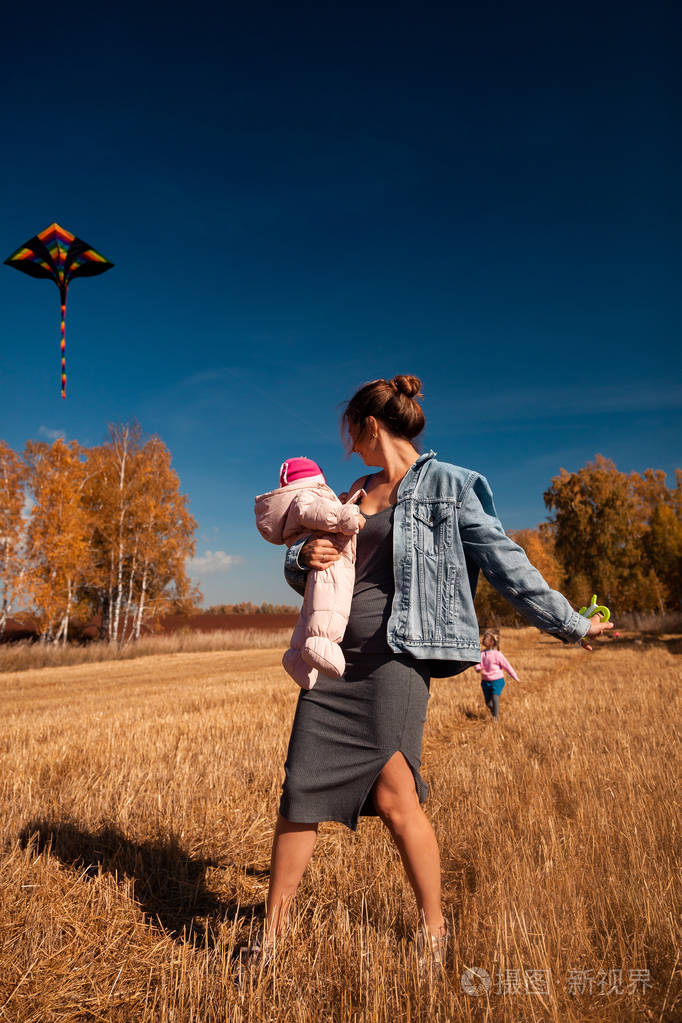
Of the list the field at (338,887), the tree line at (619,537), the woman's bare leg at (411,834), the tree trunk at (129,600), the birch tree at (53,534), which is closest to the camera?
the field at (338,887)

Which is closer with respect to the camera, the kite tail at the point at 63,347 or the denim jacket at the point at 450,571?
the denim jacket at the point at 450,571

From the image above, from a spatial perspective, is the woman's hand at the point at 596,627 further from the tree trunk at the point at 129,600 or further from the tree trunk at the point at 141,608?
the tree trunk at the point at 141,608

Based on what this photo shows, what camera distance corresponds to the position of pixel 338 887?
299 centimetres

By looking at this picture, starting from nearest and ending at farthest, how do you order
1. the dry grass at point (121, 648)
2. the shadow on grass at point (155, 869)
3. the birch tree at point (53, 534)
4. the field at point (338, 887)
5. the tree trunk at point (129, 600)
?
the field at point (338, 887), the shadow on grass at point (155, 869), the dry grass at point (121, 648), the birch tree at point (53, 534), the tree trunk at point (129, 600)

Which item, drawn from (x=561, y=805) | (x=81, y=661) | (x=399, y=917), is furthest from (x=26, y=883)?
(x=81, y=661)

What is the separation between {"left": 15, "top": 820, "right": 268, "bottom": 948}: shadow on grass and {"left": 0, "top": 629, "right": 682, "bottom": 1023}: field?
0.05 ft

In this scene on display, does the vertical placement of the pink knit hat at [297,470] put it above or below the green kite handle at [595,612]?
above

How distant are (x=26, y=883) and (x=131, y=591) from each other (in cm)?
3070

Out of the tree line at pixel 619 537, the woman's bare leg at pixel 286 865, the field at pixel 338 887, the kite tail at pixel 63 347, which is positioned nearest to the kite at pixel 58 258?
the kite tail at pixel 63 347

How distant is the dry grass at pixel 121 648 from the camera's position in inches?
918

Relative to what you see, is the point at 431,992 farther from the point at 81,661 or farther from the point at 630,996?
the point at 81,661

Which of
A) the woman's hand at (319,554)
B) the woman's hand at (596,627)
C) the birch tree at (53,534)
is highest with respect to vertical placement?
the birch tree at (53,534)

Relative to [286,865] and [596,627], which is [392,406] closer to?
[596,627]

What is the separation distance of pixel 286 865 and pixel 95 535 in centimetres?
3294
